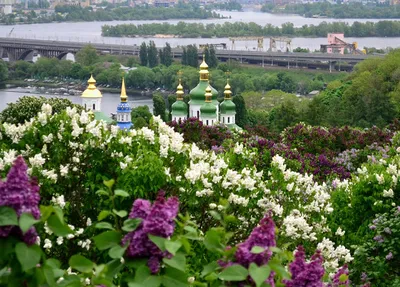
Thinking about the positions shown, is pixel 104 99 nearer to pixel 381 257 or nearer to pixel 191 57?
pixel 191 57

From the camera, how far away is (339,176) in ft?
33.2

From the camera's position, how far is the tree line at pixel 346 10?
111 m

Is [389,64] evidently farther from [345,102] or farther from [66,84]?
[66,84]

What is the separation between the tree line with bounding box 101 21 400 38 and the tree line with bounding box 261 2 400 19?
22215mm

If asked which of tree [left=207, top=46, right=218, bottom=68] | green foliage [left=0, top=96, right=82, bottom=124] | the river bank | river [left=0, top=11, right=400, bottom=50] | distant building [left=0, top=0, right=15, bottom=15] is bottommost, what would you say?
distant building [left=0, top=0, right=15, bottom=15]

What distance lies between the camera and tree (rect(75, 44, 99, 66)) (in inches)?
2478

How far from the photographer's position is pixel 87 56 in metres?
63.4

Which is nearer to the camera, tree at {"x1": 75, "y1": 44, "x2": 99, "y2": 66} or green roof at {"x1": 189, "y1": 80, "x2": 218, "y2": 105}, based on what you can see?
green roof at {"x1": 189, "y1": 80, "x2": 218, "y2": 105}

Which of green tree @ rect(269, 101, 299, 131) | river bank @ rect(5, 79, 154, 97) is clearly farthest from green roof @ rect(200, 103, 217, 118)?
river bank @ rect(5, 79, 154, 97)

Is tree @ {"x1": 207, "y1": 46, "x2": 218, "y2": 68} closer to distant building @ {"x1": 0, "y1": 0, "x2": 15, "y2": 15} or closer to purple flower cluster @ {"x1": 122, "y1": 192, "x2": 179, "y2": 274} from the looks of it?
purple flower cluster @ {"x1": 122, "y1": 192, "x2": 179, "y2": 274}

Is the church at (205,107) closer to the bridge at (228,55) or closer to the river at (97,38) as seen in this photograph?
the bridge at (228,55)

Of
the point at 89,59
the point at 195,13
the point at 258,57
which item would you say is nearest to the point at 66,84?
the point at 89,59

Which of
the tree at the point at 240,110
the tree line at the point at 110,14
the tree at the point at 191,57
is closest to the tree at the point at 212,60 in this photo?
the tree at the point at 191,57

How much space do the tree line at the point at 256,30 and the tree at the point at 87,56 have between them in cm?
2284
